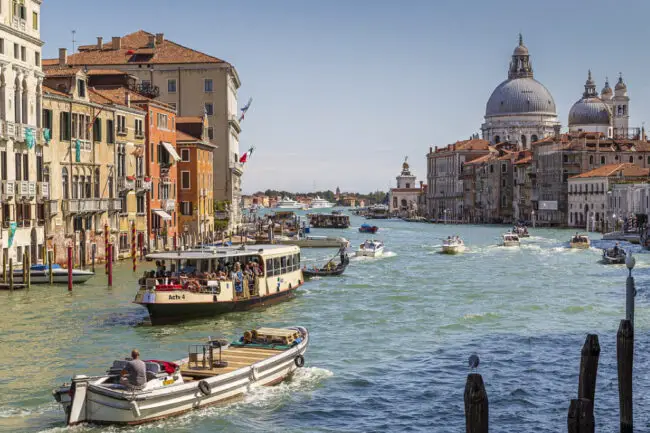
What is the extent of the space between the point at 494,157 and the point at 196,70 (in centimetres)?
7765

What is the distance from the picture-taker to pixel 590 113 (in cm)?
13950

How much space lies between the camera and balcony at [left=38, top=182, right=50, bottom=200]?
111 feet

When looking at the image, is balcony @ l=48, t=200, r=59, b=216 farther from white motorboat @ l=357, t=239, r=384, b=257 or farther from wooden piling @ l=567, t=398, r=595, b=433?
wooden piling @ l=567, t=398, r=595, b=433

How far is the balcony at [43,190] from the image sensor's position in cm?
3397

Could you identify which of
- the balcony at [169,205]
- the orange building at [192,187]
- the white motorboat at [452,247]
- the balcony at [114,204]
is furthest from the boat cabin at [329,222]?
the balcony at [114,204]

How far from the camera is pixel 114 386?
48.4ft

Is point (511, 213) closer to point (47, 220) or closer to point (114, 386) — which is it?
point (47, 220)

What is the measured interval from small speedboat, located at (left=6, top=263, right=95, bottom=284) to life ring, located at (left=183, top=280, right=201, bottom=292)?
7.88m

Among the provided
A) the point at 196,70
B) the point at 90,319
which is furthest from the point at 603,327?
the point at 196,70

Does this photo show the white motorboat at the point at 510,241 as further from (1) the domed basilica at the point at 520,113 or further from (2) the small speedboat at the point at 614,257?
(1) the domed basilica at the point at 520,113

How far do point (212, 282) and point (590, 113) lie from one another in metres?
122

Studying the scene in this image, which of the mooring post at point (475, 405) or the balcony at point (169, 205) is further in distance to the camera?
the balcony at point (169, 205)

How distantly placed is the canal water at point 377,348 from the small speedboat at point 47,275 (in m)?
0.35

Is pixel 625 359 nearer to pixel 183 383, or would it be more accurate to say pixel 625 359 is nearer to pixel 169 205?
pixel 183 383
